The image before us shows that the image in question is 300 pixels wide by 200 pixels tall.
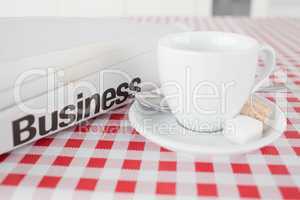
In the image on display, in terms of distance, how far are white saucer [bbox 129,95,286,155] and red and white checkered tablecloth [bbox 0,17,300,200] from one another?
0.02m

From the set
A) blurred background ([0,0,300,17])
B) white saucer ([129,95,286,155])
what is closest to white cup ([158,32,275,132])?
white saucer ([129,95,286,155])

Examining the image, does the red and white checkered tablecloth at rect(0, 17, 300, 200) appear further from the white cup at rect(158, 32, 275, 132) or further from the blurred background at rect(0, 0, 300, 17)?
the blurred background at rect(0, 0, 300, 17)

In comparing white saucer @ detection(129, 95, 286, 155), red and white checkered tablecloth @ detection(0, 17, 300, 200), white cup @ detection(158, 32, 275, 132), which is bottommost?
red and white checkered tablecloth @ detection(0, 17, 300, 200)

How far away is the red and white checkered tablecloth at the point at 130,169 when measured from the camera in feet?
1.10

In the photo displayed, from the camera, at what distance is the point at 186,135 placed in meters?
0.41

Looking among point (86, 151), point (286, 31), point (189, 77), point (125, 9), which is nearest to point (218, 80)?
point (189, 77)

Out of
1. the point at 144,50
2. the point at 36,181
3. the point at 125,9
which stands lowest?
the point at 36,181

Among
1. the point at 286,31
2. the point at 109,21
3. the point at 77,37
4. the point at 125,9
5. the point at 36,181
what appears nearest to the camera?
the point at 36,181

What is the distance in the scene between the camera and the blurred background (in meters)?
2.73

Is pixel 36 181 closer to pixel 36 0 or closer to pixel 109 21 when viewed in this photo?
pixel 109 21

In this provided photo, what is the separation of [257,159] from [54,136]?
0.23 meters

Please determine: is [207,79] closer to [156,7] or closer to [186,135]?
[186,135]

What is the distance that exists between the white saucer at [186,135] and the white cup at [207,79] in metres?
0.02

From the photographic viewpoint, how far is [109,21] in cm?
58
